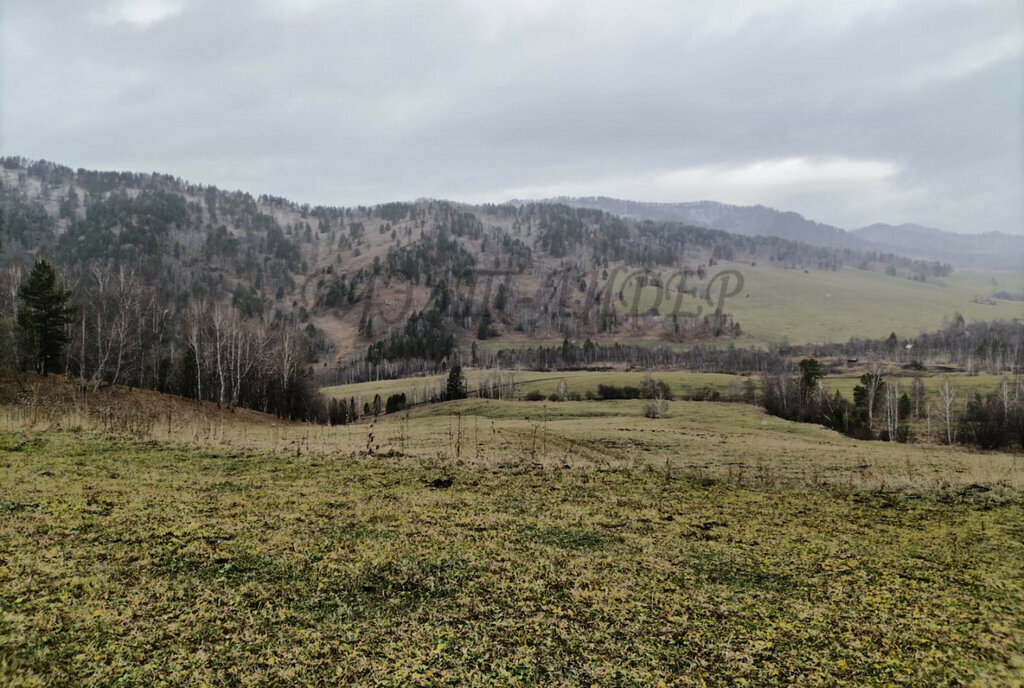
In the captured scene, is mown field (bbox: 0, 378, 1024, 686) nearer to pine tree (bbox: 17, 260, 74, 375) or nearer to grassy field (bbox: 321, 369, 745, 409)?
pine tree (bbox: 17, 260, 74, 375)

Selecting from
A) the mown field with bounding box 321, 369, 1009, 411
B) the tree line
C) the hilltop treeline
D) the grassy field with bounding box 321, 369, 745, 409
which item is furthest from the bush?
the hilltop treeline

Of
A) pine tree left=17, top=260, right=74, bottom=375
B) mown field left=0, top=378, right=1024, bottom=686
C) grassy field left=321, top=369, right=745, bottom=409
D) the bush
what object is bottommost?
grassy field left=321, top=369, right=745, bottom=409

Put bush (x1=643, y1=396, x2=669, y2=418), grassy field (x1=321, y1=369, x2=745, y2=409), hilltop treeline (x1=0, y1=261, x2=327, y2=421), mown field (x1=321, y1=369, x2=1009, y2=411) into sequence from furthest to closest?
grassy field (x1=321, y1=369, x2=745, y2=409) → mown field (x1=321, y1=369, x2=1009, y2=411) → bush (x1=643, y1=396, x2=669, y2=418) → hilltop treeline (x1=0, y1=261, x2=327, y2=421)

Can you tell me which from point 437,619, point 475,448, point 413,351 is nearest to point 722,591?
point 437,619

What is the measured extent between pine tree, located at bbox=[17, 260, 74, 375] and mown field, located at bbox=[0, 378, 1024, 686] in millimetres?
32419

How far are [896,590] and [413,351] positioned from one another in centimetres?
17372

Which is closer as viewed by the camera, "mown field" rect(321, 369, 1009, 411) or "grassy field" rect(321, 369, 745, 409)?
"mown field" rect(321, 369, 1009, 411)

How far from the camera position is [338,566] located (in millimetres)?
8039

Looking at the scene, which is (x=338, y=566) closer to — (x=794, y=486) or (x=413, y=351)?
(x=794, y=486)

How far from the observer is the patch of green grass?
554 centimetres

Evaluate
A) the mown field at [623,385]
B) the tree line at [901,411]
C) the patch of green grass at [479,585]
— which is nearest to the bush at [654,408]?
the tree line at [901,411]

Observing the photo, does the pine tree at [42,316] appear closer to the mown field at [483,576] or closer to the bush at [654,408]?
the mown field at [483,576]

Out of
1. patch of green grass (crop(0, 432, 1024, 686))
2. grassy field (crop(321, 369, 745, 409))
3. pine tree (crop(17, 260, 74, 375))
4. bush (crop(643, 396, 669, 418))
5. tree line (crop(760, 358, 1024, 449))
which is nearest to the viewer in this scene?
patch of green grass (crop(0, 432, 1024, 686))

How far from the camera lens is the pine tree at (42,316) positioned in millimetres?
39844
